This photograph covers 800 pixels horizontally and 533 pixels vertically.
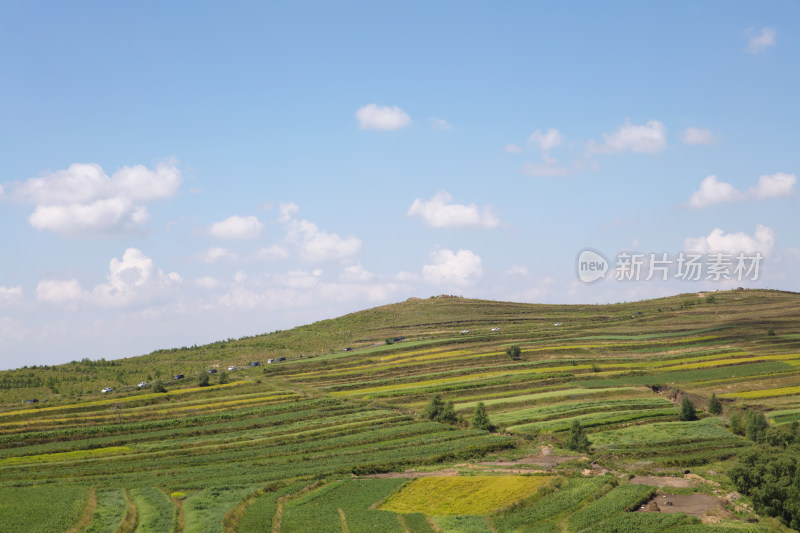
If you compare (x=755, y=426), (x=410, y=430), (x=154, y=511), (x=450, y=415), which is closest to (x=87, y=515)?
(x=154, y=511)

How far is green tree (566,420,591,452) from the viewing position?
78500 millimetres

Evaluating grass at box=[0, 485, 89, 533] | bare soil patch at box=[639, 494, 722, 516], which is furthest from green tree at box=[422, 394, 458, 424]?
grass at box=[0, 485, 89, 533]

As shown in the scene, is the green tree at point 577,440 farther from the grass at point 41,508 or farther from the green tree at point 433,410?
the grass at point 41,508

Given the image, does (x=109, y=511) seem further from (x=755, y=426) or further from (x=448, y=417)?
(x=755, y=426)

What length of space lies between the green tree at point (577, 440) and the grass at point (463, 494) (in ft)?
52.1

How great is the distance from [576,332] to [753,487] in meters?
101

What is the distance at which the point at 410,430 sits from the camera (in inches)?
3472

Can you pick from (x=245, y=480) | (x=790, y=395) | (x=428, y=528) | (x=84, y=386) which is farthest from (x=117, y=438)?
(x=790, y=395)

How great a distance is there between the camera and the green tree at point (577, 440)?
258 ft

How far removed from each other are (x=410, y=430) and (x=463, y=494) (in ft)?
93.1

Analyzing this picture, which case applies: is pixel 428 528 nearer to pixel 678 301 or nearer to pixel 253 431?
pixel 253 431

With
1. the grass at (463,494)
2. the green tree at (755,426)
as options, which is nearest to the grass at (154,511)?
the grass at (463,494)

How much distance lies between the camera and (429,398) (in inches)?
4294

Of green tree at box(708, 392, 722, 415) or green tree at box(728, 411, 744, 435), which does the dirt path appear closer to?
green tree at box(728, 411, 744, 435)
